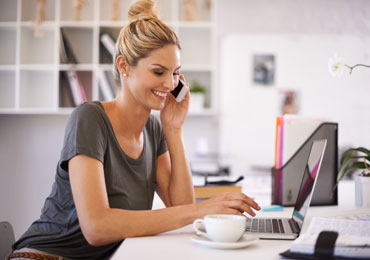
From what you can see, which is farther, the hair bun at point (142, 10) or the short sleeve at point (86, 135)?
the hair bun at point (142, 10)

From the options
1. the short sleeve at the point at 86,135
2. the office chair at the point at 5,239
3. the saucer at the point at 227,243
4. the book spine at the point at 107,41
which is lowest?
the office chair at the point at 5,239

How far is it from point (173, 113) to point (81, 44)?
6.92 feet

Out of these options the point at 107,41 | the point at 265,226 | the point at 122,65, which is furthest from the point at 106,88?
the point at 265,226

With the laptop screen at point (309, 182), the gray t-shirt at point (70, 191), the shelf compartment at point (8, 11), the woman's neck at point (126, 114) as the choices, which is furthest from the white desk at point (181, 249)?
the shelf compartment at point (8, 11)

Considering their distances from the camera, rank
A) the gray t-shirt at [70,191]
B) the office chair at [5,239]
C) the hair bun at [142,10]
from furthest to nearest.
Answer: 1. the hair bun at [142,10]
2. the office chair at [5,239]
3. the gray t-shirt at [70,191]

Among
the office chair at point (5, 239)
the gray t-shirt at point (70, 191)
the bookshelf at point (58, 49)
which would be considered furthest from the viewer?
the bookshelf at point (58, 49)

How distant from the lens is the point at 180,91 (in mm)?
1689

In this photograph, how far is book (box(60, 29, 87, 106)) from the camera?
11.2 ft

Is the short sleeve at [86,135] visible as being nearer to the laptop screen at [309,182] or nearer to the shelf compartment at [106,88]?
the laptop screen at [309,182]

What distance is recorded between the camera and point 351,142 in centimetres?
398

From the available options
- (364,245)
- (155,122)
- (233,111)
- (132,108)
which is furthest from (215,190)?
(233,111)

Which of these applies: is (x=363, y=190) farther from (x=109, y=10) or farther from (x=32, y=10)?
(x=32, y=10)

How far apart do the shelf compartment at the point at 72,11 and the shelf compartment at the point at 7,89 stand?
617mm

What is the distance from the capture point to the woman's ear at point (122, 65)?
4.99 ft
